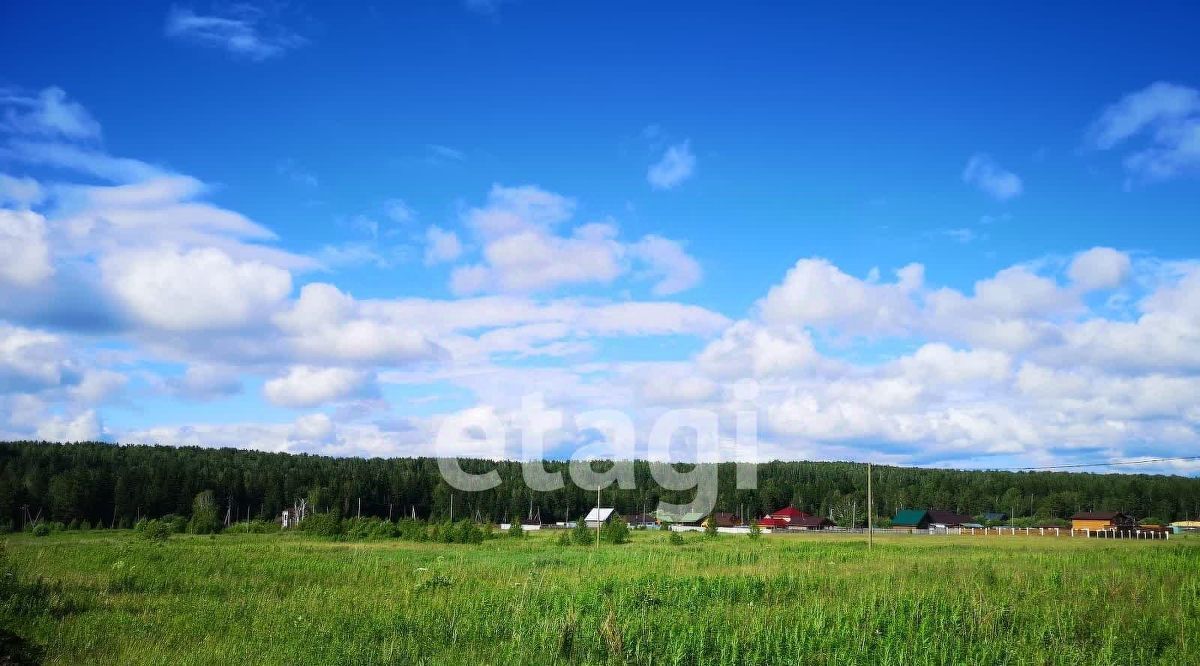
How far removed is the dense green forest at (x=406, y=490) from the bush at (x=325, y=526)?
29.2m

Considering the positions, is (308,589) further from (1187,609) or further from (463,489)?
(463,489)

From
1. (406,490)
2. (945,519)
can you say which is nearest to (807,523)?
(945,519)

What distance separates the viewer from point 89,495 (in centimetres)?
7869

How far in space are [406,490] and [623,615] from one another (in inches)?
3733

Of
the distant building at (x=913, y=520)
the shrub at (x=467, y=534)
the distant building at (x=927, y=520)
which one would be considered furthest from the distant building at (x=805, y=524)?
the shrub at (x=467, y=534)

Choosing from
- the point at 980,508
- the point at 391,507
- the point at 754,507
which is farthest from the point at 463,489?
the point at 980,508

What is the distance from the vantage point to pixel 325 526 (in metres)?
57.7

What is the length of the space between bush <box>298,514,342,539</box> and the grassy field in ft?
114

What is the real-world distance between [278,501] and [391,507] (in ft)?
46.5

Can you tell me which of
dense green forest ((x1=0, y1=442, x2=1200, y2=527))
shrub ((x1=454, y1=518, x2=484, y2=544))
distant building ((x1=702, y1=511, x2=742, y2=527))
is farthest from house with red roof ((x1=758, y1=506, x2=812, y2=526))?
shrub ((x1=454, y1=518, x2=484, y2=544))

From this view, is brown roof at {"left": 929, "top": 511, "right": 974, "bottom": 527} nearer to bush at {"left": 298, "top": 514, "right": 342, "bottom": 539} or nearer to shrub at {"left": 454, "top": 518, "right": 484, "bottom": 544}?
shrub at {"left": 454, "top": 518, "right": 484, "bottom": 544}

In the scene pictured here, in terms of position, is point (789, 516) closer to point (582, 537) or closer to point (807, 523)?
point (807, 523)

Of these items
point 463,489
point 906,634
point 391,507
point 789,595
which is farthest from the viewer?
point 463,489

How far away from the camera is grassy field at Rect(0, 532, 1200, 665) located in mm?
11656
